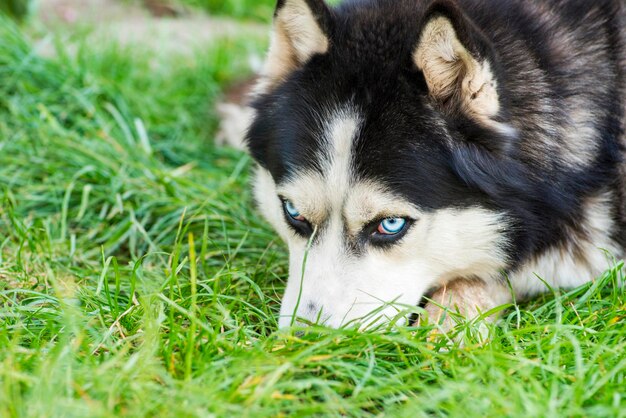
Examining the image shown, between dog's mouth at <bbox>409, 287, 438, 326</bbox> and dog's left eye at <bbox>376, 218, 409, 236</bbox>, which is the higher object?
dog's left eye at <bbox>376, 218, 409, 236</bbox>

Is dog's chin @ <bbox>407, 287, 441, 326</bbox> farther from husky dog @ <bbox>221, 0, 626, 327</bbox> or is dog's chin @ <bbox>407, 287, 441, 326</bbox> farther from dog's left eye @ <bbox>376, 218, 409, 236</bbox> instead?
dog's left eye @ <bbox>376, 218, 409, 236</bbox>

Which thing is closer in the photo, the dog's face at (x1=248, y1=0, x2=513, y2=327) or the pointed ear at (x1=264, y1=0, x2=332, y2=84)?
the dog's face at (x1=248, y1=0, x2=513, y2=327)

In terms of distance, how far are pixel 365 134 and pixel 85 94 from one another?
322 centimetres

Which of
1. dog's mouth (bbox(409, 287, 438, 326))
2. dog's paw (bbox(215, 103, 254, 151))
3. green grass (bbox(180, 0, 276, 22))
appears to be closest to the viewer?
dog's mouth (bbox(409, 287, 438, 326))

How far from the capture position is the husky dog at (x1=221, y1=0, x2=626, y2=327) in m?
3.21

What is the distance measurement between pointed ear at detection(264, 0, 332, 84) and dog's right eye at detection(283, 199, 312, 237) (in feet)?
2.20

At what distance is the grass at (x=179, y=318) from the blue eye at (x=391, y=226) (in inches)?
17.5

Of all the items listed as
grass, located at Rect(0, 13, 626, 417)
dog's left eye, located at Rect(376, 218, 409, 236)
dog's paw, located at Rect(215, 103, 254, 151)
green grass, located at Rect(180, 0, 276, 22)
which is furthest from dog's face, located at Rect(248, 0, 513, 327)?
green grass, located at Rect(180, 0, 276, 22)

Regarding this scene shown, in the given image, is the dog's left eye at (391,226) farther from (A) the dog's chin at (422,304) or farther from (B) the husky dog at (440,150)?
(A) the dog's chin at (422,304)

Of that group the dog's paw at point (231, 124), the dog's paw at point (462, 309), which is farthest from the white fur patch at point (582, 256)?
the dog's paw at point (231, 124)

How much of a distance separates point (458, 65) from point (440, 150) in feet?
1.22

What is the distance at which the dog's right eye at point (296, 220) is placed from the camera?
346cm

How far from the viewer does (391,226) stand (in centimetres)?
331

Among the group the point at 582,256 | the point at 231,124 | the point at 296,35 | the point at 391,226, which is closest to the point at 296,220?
the point at 391,226
